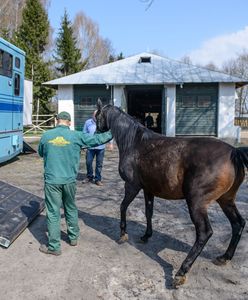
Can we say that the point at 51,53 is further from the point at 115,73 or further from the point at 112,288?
the point at 112,288

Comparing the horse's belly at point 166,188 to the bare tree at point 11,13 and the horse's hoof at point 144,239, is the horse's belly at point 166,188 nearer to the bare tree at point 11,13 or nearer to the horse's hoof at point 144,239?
the horse's hoof at point 144,239

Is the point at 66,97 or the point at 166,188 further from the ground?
the point at 66,97

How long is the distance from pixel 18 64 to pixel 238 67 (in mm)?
47814

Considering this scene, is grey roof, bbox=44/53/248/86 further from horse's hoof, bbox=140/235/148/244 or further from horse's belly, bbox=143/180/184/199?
horse's belly, bbox=143/180/184/199

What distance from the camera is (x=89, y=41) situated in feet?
197

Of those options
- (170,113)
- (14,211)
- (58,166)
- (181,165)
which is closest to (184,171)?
(181,165)

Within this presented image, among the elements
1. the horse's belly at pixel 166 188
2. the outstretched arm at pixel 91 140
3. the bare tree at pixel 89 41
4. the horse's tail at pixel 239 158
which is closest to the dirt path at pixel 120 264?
the horse's belly at pixel 166 188

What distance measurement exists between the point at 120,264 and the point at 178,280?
2.86ft

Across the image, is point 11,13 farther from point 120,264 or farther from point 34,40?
point 120,264

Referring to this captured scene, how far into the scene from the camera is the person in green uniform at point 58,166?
5078mm

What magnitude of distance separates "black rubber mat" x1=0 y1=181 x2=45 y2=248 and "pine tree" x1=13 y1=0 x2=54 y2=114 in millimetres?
30237

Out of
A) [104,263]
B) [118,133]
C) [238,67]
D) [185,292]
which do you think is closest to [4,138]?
[118,133]

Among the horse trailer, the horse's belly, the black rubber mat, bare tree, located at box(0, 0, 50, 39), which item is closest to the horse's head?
the horse's belly

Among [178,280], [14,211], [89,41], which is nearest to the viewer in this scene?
[178,280]
